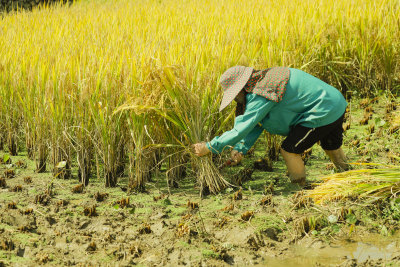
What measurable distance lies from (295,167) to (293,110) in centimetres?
41

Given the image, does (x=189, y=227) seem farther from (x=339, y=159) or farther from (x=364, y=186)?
(x=339, y=159)

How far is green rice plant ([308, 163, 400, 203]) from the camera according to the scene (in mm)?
2930

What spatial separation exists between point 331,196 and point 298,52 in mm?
1843

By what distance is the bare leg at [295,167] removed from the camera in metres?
3.33

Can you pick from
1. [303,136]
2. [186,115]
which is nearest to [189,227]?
[186,115]

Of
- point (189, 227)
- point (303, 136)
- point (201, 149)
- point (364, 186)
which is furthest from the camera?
point (303, 136)

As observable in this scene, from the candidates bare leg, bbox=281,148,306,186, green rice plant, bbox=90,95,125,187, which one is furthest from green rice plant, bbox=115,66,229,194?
bare leg, bbox=281,148,306,186

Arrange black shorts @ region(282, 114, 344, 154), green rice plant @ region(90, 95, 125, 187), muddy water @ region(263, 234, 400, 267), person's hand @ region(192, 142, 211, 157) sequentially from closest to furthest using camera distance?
muddy water @ region(263, 234, 400, 267) → person's hand @ region(192, 142, 211, 157) → black shorts @ region(282, 114, 344, 154) → green rice plant @ region(90, 95, 125, 187)

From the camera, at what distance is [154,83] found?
10.7ft

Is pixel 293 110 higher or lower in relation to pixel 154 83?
lower

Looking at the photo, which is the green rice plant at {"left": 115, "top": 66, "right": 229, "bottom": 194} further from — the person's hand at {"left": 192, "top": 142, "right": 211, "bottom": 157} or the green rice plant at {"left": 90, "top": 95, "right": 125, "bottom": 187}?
the green rice plant at {"left": 90, "top": 95, "right": 125, "bottom": 187}

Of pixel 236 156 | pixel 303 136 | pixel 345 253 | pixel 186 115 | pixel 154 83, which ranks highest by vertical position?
pixel 154 83

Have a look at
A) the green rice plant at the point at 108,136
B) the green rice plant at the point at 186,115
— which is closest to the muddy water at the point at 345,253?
the green rice plant at the point at 186,115

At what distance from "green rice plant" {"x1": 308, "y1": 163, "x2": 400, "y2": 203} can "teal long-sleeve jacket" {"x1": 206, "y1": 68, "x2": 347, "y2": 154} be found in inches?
16.0
